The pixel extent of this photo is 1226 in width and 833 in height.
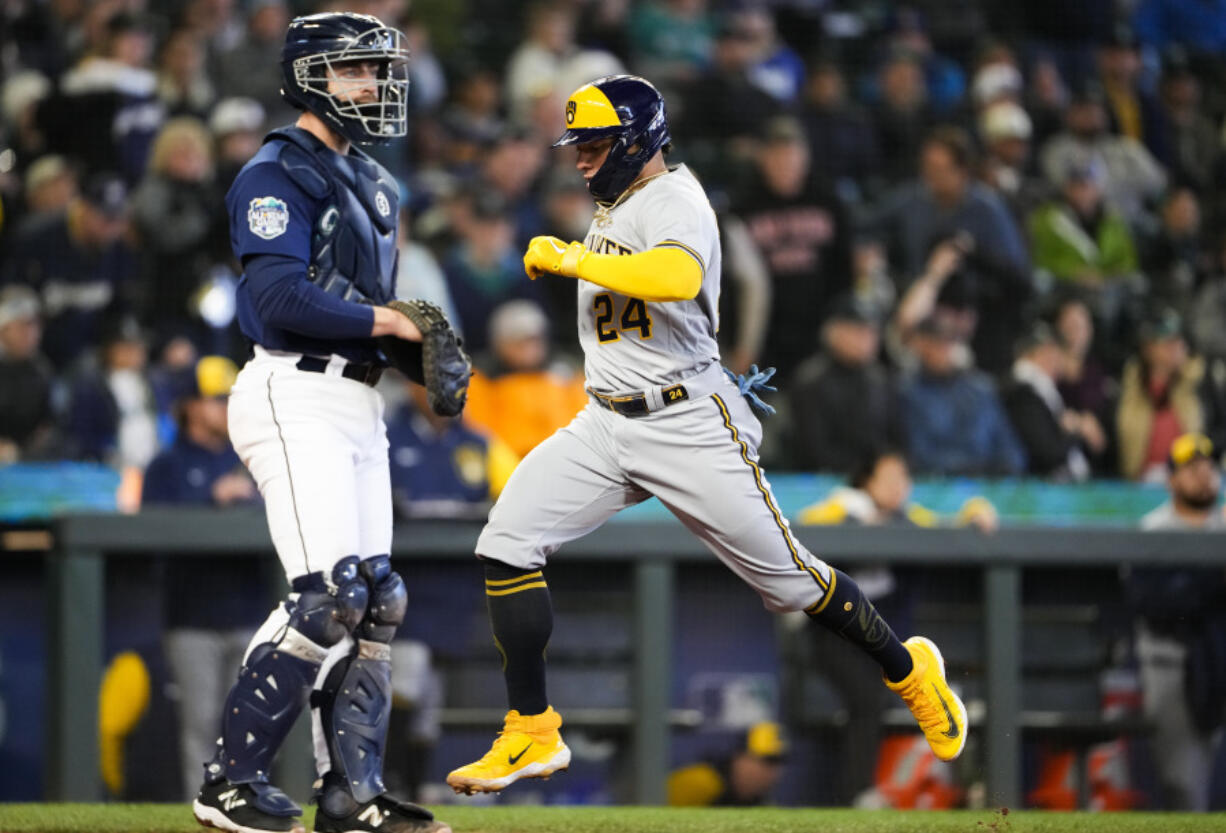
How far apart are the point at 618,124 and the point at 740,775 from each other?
2.79m

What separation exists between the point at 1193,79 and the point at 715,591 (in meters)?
4.86

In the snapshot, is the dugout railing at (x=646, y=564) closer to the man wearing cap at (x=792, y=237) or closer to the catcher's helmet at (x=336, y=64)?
the man wearing cap at (x=792, y=237)

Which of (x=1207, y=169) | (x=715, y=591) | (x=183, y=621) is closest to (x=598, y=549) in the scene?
(x=715, y=591)

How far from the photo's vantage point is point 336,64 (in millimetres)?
3668

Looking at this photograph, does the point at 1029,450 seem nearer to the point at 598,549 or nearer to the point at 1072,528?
the point at 1072,528

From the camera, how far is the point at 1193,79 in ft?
28.8

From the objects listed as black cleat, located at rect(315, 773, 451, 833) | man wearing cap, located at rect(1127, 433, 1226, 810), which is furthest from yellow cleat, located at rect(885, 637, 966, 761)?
man wearing cap, located at rect(1127, 433, 1226, 810)

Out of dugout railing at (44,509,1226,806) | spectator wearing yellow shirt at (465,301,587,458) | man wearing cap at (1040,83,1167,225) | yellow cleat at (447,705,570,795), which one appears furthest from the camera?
man wearing cap at (1040,83,1167,225)

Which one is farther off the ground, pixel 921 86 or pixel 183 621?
pixel 921 86

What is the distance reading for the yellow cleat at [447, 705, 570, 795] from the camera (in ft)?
11.7

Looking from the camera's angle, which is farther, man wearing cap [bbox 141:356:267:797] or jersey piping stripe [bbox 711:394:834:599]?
man wearing cap [bbox 141:356:267:797]

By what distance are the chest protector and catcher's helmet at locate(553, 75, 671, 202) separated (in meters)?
0.47

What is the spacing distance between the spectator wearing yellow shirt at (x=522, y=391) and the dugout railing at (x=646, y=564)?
1146 mm

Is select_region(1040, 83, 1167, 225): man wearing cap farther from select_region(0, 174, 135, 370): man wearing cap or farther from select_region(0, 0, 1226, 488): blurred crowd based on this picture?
select_region(0, 174, 135, 370): man wearing cap
